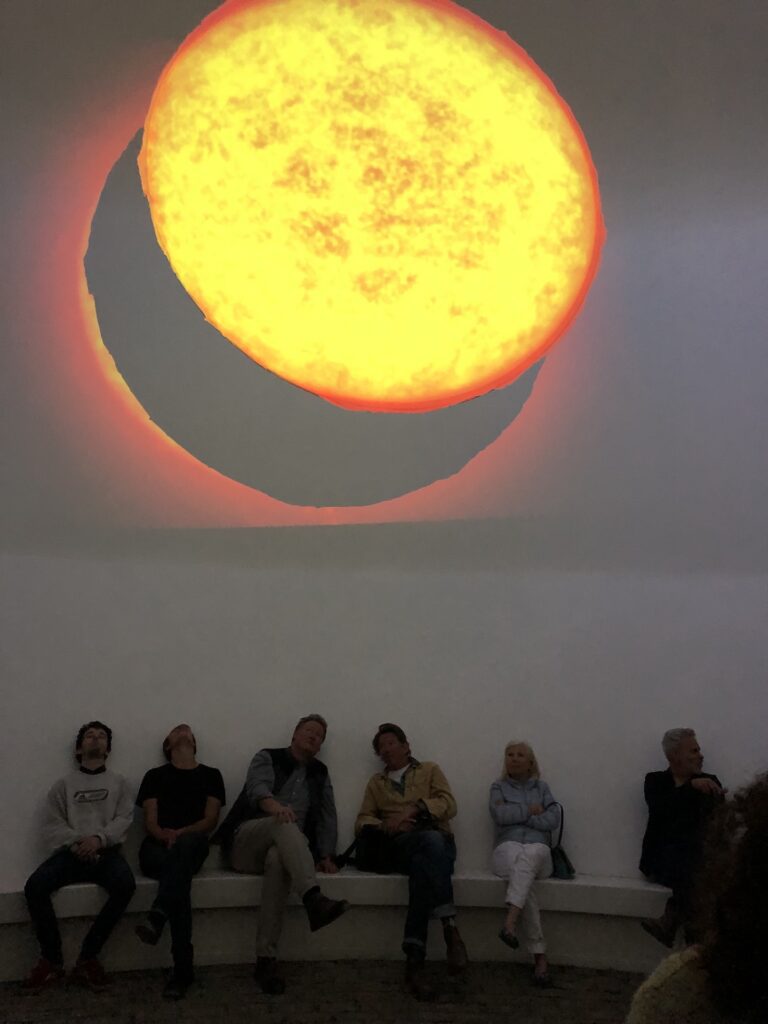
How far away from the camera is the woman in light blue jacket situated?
137 inches

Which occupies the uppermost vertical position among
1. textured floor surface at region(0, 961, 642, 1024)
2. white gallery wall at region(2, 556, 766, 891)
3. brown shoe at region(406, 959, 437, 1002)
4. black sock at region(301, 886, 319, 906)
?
white gallery wall at region(2, 556, 766, 891)

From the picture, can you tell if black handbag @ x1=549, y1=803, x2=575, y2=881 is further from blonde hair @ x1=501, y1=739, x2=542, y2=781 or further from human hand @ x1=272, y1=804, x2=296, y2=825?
human hand @ x1=272, y1=804, x2=296, y2=825

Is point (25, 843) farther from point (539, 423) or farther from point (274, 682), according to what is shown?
point (539, 423)

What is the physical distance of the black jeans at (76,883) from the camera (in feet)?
10.9

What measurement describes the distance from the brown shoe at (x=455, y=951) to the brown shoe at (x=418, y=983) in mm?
91

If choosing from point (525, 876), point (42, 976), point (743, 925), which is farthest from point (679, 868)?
point (743, 925)

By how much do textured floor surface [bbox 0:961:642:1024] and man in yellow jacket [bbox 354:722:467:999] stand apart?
0.38 ft

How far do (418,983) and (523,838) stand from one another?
0.72 metres

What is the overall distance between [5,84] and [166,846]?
2950mm

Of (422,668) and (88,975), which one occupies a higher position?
(422,668)

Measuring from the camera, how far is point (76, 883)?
3.49 m

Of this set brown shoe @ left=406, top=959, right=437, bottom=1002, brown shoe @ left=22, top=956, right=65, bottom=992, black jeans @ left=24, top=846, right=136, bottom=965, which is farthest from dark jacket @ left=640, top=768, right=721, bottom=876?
brown shoe @ left=22, top=956, right=65, bottom=992

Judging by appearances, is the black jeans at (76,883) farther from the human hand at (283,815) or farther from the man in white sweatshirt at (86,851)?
the human hand at (283,815)

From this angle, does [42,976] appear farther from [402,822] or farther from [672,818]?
[672,818]
